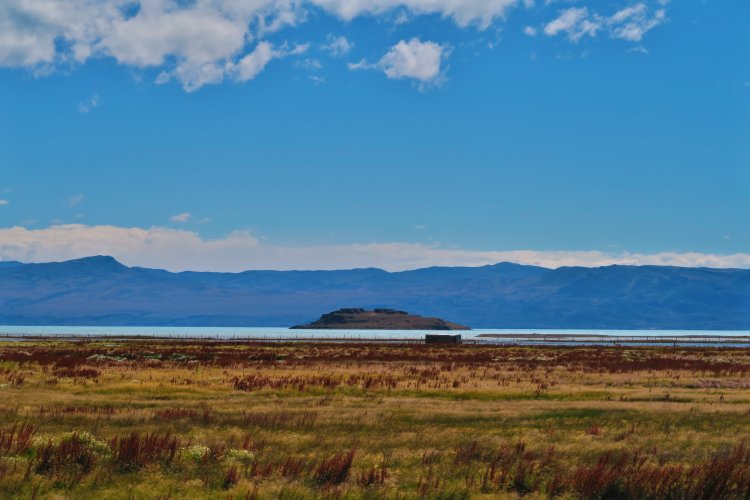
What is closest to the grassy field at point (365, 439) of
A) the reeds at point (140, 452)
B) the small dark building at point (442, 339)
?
the reeds at point (140, 452)

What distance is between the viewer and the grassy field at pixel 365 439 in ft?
49.9

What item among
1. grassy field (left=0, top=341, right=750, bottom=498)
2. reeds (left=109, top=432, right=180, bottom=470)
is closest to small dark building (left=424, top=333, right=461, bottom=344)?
grassy field (left=0, top=341, right=750, bottom=498)

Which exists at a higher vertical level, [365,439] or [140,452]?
[140,452]

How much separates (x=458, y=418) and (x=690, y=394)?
57.8 feet

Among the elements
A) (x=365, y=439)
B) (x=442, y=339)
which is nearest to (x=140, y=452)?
(x=365, y=439)

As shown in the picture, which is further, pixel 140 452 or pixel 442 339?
pixel 442 339

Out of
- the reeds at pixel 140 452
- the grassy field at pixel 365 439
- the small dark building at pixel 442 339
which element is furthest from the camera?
the small dark building at pixel 442 339

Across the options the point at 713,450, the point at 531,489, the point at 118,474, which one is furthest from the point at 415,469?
the point at 713,450

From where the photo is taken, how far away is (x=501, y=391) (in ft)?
125

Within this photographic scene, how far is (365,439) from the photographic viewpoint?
20.8m

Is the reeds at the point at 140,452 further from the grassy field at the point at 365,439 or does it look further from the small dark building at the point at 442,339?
the small dark building at the point at 442,339

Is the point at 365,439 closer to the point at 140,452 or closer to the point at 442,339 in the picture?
the point at 140,452

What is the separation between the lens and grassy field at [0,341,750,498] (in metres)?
15.2

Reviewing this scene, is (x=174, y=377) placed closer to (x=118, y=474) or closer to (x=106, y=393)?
(x=106, y=393)
